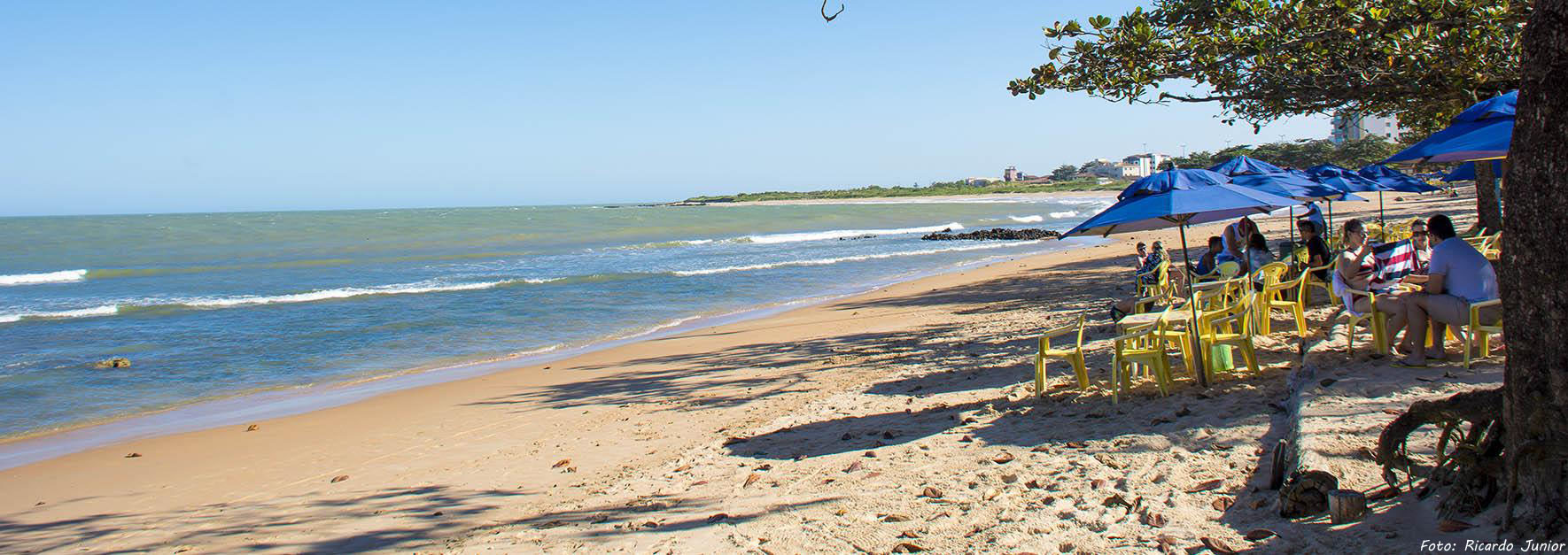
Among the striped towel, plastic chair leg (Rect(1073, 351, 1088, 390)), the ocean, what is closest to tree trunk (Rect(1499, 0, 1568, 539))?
plastic chair leg (Rect(1073, 351, 1088, 390))

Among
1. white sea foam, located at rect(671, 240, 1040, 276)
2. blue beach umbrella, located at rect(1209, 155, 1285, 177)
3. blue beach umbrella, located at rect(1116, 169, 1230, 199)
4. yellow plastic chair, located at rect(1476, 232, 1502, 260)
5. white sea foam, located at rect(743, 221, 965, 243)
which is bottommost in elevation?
white sea foam, located at rect(671, 240, 1040, 276)

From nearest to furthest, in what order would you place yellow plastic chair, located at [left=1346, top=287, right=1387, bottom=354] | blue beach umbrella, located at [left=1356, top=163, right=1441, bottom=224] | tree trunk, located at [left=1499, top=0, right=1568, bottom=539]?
tree trunk, located at [left=1499, top=0, right=1568, bottom=539] → yellow plastic chair, located at [left=1346, top=287, right=1387, bottom=354] → blue beach umbrella, located at [left=1356, top=163, right=1441, bottom=224]

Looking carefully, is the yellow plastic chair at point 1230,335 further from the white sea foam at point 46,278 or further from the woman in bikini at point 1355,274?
the white sea foam at point 46,278

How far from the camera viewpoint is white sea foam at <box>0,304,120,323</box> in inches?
766

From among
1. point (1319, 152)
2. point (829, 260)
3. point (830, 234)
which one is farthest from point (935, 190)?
point (829, 260)

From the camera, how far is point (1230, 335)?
261 inches

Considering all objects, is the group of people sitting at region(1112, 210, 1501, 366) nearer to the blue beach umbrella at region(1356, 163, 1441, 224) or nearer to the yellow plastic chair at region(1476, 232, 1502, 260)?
the yellow plastic chair at region(1476, 232, 1502, 260)

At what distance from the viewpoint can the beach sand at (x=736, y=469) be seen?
4359 mm

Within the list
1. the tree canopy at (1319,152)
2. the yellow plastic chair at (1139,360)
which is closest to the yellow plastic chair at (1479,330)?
the yellow plastic chair at (1139,360)

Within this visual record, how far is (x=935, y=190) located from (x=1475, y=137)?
472ft

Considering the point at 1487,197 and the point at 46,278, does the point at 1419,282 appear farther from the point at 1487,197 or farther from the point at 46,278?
the point at 46,278

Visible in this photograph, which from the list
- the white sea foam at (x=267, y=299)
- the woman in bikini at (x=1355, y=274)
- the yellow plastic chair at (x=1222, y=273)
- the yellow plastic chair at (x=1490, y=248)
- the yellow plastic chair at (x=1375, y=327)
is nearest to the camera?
the yellow plastic chair at (x=1375, y=327)

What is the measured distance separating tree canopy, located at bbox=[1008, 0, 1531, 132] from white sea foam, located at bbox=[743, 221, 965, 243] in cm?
3311

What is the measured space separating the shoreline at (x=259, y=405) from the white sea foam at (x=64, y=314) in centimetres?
1131
